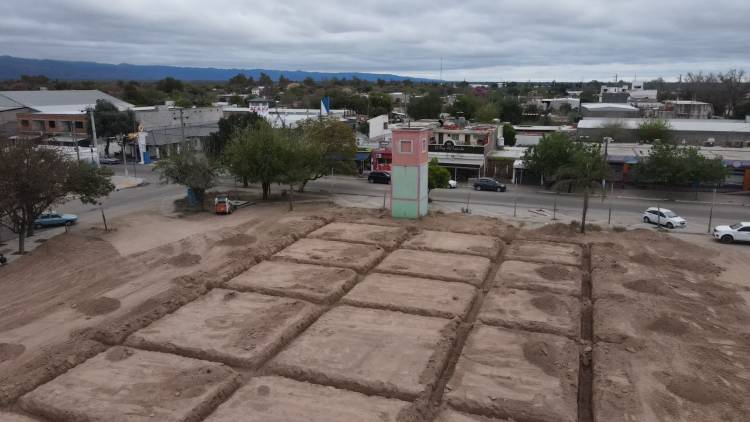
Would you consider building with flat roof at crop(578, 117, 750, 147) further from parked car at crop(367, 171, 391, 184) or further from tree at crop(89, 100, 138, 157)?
tree at crop(89, 100, 138, 157)

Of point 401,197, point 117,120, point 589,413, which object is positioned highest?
point 117,120

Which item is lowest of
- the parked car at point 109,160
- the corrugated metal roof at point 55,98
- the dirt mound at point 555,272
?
the dirt mound at point 555,272

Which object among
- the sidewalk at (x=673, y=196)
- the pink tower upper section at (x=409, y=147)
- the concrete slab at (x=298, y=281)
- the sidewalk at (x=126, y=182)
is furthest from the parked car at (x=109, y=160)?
the sidewalk at (x=673, y=196)

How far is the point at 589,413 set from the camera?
14820 mm

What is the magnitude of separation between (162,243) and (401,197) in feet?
49.1

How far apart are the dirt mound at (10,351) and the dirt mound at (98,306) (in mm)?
2916

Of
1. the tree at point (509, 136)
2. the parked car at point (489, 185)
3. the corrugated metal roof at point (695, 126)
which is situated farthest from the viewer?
the tree at point (509, 136)

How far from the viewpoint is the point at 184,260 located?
26922 mm

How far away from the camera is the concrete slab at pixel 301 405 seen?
14148mm

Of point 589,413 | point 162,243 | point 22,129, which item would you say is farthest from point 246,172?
point 22,129

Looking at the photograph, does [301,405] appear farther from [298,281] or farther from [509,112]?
[509,112]

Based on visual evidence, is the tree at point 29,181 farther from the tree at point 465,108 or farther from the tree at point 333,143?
the tree at point 465,108

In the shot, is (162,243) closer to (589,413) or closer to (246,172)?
(246,172)

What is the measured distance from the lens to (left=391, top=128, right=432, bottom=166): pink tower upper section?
34812mm
